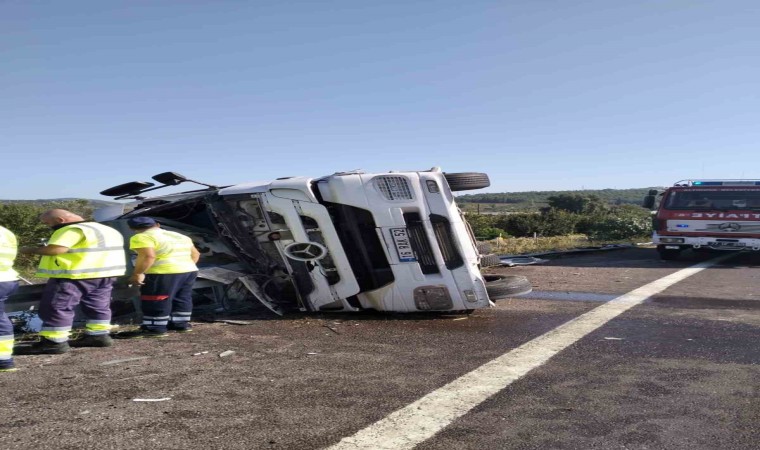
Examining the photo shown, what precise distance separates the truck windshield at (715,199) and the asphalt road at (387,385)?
7329 millimetres

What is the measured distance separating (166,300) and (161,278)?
0.23 meters

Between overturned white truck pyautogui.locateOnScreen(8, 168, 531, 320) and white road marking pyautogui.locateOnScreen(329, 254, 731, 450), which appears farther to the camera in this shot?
overturned white truck pyautogui.locateOnScreen(8, 168, 531, 320)

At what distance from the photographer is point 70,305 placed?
538 centimetres

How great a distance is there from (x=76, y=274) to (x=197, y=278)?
71.3 inches

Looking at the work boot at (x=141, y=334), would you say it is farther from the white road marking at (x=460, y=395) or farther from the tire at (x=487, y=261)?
the tire at (x=487, y=261)

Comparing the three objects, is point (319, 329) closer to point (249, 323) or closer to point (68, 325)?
point (249, 323)

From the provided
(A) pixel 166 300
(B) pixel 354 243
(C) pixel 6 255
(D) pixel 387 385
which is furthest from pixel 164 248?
(D) pixel 387 385

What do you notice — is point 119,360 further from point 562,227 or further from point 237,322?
point 562,227

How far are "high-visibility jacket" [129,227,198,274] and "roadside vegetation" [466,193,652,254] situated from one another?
11.6m

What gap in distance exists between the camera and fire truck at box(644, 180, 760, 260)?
13109 millimetres

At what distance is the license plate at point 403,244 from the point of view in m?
6.44

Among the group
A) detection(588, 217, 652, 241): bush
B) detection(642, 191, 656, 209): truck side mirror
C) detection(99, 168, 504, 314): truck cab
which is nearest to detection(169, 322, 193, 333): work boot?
detection(99, 168, 504, 314): truck cab

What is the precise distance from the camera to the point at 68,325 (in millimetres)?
5273

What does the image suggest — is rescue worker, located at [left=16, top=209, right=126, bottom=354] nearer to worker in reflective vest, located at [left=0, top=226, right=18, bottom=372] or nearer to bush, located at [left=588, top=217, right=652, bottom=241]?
worker in reflective vest, located at [left=0, top=226, right=18, bottom=372]
